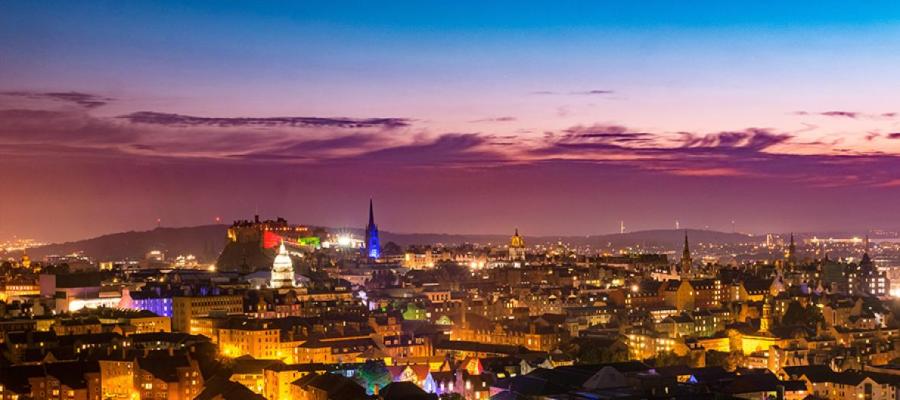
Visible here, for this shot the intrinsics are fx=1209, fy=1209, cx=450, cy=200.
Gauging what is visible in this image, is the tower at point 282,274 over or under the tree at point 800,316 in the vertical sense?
over

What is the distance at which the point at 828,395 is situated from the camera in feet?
112

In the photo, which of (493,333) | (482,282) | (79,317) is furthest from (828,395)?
(482,282)

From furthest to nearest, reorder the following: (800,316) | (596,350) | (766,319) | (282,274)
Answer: (282,274), (800,316), (766,319), (596,350)

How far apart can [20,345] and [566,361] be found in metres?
16.5

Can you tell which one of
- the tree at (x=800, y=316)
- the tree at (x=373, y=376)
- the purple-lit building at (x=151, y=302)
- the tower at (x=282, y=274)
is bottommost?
the tree at (x=373, y=376)

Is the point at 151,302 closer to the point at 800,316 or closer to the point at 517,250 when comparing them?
the point at 800,316

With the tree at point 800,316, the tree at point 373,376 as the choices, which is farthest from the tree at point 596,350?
the tree at point 800,316

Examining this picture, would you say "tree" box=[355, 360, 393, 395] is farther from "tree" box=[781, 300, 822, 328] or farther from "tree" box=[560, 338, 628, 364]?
"tree" box=[781, 300, 822, 328]

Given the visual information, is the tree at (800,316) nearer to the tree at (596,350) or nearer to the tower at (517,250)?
the tree at (596,350)

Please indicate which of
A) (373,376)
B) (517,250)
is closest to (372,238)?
(517,250)

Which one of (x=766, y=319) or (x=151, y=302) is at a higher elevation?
(x=151, y=302)

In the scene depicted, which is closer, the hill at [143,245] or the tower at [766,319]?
the tower at [766,319]

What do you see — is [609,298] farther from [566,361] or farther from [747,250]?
[747,250]

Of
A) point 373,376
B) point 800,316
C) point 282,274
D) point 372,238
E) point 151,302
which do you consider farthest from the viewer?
point 372,238
